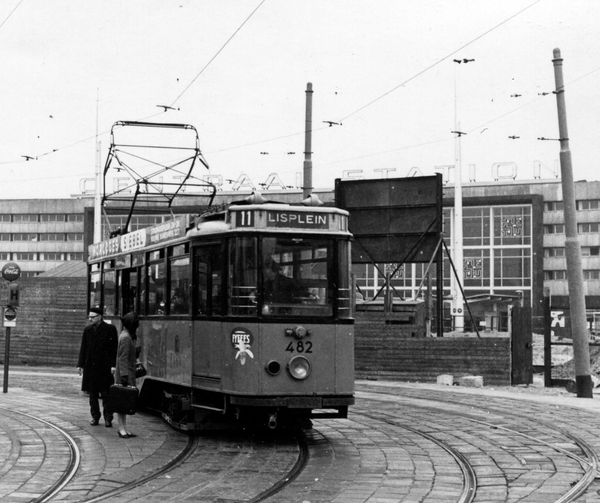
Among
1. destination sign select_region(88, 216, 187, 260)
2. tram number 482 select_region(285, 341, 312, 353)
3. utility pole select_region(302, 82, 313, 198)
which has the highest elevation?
utility pole select_region(302, 82, 313, 198)

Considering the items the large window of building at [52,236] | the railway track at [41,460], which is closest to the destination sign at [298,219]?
the railway track at [41,460]

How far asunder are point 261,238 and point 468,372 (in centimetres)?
1393

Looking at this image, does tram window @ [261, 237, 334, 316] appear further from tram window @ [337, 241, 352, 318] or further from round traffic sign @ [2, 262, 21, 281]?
round traffic sign @ [2, 262, 21, 281]

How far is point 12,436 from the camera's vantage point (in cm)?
1325

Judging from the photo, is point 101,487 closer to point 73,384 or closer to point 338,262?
point 338,262

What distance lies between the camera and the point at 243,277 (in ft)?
40.9

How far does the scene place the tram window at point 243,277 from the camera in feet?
40.6

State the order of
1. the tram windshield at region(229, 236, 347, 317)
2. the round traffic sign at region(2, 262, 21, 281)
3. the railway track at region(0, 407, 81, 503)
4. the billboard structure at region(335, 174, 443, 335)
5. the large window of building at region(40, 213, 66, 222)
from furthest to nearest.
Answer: the large window of building at region(40, 213, 66, 222)
the billboard structure at region(335, 174, 443, 335)
the round traffic sign at region(2, 262, 21, 281)
the tram windshield at region(229, 236, 347, 317)
the railway track at region(0, 407, 81, 503)

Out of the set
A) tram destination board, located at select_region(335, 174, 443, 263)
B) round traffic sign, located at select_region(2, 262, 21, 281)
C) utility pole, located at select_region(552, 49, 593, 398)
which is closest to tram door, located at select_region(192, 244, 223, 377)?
utility pole, located at select_region(552, 49, 593, 398)

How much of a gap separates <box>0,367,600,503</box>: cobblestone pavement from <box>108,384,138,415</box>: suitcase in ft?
1.38

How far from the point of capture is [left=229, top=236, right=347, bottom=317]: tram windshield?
12.4 meters

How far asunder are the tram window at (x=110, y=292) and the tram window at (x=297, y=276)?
5.73m

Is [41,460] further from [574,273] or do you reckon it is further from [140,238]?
[574,273]

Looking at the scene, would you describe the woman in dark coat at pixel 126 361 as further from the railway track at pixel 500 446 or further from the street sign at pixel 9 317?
the street sign at pixel 9 317
